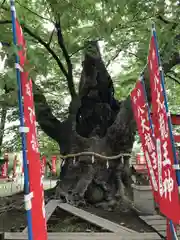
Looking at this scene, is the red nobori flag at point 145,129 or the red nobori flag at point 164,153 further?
the red nobori flag at point 145,129

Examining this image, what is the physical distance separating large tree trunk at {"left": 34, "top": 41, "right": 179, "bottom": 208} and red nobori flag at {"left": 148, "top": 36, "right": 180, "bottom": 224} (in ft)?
12.5

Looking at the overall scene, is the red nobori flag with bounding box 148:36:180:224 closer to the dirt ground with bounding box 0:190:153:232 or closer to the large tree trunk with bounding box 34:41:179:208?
the dirt ground with bounding box 0:190:153:232

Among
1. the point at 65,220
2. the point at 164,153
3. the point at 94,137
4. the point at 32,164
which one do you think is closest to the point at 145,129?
the point at 164,153

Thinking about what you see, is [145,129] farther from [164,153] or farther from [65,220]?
[65,220]

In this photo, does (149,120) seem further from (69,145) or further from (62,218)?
(69,145)

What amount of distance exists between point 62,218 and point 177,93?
30.1ft

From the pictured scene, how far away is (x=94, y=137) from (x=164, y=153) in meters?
4.68

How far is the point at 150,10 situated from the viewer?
495cm

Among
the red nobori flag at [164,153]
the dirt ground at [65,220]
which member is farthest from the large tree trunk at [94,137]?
the red nobori flag at [164,153]

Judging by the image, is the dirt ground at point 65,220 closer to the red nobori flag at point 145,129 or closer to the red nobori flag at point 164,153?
the red nobori flag at point 145,129

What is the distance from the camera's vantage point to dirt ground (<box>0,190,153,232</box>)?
5.19m

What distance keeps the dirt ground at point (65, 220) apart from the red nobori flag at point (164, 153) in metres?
2.54

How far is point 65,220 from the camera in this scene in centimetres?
562

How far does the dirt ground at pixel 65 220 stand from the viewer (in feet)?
17.0
